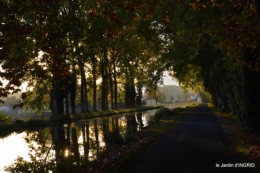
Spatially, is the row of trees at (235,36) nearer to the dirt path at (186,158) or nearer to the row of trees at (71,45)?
the dirt path at (186,158)

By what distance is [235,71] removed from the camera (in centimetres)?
1669

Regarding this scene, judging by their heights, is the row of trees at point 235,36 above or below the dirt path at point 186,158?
above

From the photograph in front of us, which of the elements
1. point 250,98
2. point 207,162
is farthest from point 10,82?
point 250,98

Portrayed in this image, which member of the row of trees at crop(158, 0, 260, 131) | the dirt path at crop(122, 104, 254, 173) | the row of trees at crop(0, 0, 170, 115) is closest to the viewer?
the row of trees at crop(0, 0, 170, 115)

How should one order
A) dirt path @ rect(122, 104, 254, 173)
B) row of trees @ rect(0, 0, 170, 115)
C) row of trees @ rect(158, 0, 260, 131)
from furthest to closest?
row of trees @ rect(158, 0, 260, 131) → dirt path @ rect(122, 104, 254, 173) → row of trees @ rect(0, 0, 170, 115)

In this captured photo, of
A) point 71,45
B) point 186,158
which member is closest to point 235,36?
point 186,158

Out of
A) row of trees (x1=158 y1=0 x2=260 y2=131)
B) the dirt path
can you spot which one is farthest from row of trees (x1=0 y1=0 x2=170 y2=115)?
the dirt path

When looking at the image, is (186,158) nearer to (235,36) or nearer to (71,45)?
(235,36)

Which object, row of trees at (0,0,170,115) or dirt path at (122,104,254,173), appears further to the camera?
dirt path at (122,104,254,173)

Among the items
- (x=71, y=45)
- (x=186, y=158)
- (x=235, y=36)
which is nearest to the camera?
(x=186, y=158)

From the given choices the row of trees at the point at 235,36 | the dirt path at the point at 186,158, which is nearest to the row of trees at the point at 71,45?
the row of trees at the point at 235,36

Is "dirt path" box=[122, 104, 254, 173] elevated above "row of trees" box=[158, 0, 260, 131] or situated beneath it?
situated beneath

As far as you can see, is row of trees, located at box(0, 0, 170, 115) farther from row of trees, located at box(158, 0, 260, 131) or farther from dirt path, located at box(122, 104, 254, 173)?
dirt path, located at box(122, 104, 254, 173)

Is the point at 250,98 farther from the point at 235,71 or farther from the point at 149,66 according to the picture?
the point at 149,66
